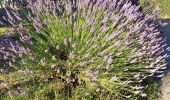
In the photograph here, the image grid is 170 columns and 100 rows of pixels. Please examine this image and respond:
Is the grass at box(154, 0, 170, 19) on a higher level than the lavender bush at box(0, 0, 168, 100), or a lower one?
higher

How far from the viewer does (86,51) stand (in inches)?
191

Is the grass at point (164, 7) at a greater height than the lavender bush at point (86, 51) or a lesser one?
greater

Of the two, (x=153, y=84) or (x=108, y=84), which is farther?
(x=153, y=84)

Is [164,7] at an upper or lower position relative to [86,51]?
upper

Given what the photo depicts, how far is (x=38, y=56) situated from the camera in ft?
16.3

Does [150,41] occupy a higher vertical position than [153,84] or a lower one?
higher

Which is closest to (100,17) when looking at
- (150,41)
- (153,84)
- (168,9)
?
(150,41)

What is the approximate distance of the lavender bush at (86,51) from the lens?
4793mm

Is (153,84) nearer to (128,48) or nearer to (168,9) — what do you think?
(128,48)

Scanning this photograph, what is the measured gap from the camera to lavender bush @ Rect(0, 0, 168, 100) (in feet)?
15.7

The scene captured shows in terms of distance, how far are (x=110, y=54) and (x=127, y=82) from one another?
37 cm

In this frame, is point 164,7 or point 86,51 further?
point 164,7

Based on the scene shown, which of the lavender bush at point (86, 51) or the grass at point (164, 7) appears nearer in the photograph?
the lavender bush at point (86, 51)

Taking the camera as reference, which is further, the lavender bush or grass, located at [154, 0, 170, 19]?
grass, located at [154, 0, 170, 19]
